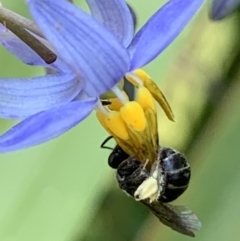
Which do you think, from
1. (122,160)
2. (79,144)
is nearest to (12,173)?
(79,144)

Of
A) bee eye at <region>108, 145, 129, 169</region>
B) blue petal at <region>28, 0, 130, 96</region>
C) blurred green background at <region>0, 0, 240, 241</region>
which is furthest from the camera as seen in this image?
blurred green background at <region>0, 0, 240, 241</region>

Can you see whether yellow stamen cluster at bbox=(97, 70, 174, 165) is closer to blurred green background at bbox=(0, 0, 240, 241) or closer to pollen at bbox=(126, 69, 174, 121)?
pollen at bbox=(126, 69, 174, 121)

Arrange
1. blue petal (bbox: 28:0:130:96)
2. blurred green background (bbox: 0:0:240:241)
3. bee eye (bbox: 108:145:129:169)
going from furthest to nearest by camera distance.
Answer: blurred green background (bbox: 0:0:240:241), bee eye (bbox: 108:145:129:169), blue petal (bbox: 28:0:130:96)

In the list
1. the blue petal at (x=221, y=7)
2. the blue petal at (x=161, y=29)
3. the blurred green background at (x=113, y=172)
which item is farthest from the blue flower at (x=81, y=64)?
the blurred green background at (x=113, y=172)

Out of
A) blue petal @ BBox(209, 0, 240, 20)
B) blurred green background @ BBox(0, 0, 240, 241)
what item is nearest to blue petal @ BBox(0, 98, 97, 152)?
blue petal @ BBox(209, 0, 240, 20)

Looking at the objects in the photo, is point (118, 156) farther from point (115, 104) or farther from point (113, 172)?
point (113, 172)

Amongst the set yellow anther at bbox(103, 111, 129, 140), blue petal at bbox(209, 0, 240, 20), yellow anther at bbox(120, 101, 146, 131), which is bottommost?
yellow anther at bbox(103, 111, 129, 140)

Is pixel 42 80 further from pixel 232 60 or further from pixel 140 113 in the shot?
pixel 232 60

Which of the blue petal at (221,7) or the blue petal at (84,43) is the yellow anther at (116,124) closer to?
the blue petal at (84,43)

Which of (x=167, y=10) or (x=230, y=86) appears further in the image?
(x=230, y=86)
